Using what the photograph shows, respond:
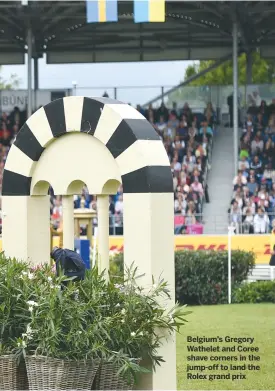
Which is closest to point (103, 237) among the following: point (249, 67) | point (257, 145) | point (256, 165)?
point (256, 165)

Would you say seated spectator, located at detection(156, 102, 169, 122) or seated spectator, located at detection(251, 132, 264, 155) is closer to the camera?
seated spectator, located at detection(251, 132, 264, 155)

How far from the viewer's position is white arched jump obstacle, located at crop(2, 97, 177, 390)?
307 inches

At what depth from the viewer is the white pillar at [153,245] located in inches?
305

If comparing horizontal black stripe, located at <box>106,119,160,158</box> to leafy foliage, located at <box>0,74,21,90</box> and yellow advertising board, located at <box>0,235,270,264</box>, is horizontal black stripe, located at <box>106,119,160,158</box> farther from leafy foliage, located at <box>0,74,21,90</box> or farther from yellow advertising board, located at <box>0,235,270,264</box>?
leafy foliage, located at <box>0,74,21,90</box>

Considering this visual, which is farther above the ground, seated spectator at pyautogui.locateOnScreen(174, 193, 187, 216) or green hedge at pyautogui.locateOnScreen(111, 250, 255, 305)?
seated spectator at pyautogui.locateOnScreen(174, 193, 187, 216)

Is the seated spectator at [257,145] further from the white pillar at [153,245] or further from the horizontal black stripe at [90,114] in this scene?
the white pillar at [153,245]

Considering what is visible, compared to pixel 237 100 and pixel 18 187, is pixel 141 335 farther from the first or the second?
pixel 237 100

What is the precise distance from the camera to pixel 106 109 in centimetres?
810

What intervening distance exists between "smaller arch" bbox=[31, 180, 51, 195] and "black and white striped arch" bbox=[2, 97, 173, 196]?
66 mm

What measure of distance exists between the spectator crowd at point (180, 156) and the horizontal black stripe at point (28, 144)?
18108 mm

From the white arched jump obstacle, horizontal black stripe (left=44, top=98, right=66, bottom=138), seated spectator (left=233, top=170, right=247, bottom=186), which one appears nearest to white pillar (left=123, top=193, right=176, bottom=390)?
the white arched jump obstacle

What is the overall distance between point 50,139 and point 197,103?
90.3ft

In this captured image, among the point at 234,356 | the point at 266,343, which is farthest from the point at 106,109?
the point at 266,343

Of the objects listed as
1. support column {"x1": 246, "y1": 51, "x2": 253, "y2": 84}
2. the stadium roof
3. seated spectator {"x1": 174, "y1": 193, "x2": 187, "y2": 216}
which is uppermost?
the stadium roof
